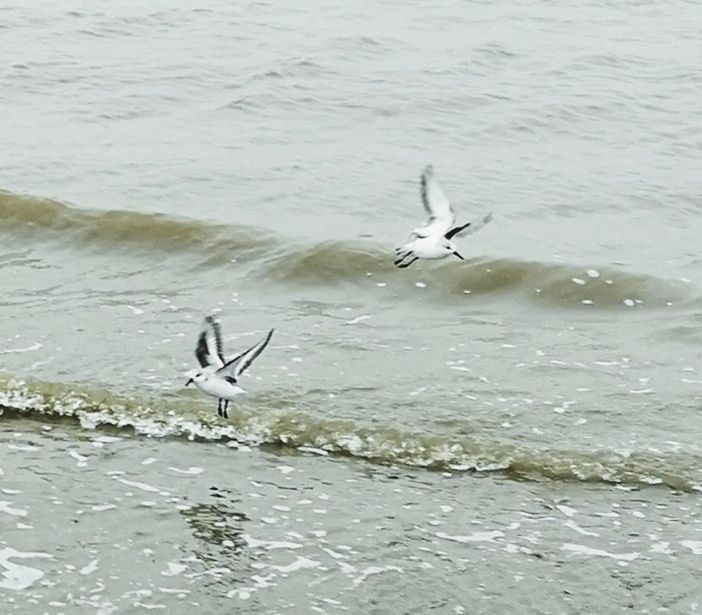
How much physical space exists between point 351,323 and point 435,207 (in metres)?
1.45

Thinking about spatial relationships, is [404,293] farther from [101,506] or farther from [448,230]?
Answer: [101,506]

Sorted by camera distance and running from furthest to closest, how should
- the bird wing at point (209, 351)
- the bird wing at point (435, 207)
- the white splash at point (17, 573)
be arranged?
the bird wing at point (435, 207) < the bird wing at point (209, 351) < the white splash at point (17, 573)

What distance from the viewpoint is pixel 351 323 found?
9883mm

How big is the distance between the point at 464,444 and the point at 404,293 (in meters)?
2.96

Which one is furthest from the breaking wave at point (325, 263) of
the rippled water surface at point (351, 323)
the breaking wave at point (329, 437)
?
the breaking wave at point (329, 437)

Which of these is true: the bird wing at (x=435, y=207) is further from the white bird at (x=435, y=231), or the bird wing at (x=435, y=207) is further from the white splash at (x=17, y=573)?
the white splash at (x=17, y=573)

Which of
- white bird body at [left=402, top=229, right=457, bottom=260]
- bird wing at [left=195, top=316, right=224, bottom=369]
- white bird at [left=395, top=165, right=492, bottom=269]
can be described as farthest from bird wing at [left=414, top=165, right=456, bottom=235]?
bird wing at [left=195, top=316, right=224, bottom=369]

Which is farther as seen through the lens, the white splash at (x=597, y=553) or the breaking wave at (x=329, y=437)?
the breaking wave at (x=329, y=437)

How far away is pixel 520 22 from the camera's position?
19.8 metres

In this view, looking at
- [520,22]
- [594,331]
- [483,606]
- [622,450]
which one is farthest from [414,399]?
[520,22]

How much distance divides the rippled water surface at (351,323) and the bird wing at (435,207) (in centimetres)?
92

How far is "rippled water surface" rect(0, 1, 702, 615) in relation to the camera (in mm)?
6434

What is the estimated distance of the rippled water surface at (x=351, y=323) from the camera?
6.43 m

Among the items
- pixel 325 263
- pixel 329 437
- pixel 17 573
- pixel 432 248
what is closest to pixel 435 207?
pixel 432 248
